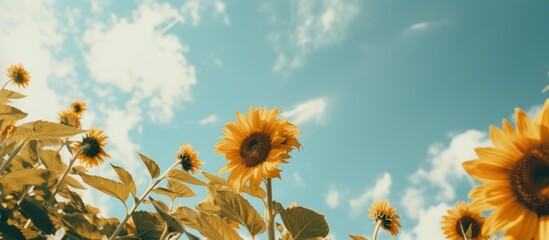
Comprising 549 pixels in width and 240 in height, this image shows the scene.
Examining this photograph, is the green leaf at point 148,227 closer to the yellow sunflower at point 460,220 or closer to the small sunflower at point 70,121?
the small sunflower at point 70,121

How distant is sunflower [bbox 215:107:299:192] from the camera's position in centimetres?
251

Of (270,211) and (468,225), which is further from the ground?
(468,225)

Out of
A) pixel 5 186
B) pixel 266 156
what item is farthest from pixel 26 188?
pixel 266 156

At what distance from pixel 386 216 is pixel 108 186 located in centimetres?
351

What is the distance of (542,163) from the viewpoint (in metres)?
1.63

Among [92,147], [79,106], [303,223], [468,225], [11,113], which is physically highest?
[79,106]

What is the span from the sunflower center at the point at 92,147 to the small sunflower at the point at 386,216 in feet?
11.0

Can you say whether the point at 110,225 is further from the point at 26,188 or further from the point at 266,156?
the point at 266,156

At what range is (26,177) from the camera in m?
2.33

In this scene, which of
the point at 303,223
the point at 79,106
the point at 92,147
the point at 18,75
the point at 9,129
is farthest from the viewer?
the point at 18,75

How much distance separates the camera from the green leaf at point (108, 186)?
2.61m

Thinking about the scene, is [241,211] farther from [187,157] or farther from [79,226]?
[187,157]

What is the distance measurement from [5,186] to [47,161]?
333mm

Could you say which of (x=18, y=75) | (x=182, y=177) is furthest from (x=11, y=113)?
(x=18, y=75)
